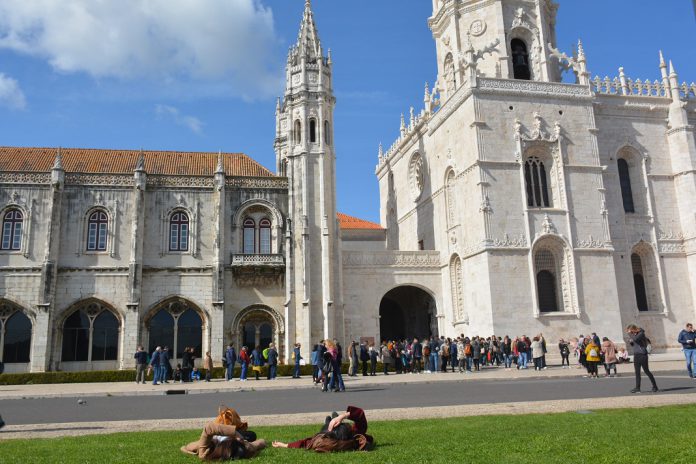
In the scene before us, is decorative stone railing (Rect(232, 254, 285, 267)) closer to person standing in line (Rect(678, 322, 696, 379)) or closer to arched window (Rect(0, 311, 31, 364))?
Answer: arched window (Rect(0, 311, 31, 364))

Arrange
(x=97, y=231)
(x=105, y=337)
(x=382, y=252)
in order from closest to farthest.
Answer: (x=105, y=337), (x=97, y=231), (x=382, y=252)

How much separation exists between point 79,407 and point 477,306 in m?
22.5

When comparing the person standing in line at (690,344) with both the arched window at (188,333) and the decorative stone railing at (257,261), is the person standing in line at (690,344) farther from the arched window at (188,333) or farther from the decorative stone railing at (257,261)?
the arched window at (188,333)

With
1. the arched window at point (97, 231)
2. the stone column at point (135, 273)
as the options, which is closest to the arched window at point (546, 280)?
the stone column at point (135, 273)

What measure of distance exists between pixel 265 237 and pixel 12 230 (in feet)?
47.0

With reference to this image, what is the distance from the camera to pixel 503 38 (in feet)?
121

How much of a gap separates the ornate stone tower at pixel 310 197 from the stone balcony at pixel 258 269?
88cm

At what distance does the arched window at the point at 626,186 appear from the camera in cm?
3678

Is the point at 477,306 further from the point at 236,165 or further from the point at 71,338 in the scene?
the point at 71,338

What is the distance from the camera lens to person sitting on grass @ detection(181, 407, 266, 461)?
7.80m

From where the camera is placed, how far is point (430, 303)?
38.5 metres

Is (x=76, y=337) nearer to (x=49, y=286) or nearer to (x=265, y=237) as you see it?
(x=49, y=286)

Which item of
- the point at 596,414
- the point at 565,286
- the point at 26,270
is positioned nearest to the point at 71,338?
the point at 26,270

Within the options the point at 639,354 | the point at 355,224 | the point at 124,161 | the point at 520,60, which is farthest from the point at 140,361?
the point at 355,224
